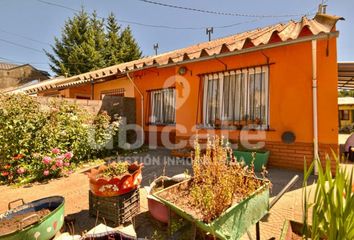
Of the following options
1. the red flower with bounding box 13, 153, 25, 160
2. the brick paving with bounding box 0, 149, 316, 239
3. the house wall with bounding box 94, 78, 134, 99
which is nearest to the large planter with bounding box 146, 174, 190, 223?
the brick paving with bounding box 0, 149, 316, 239

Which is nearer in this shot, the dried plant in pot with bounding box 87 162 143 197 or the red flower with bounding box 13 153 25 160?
the dried plant in pot with bounding box 87 162 143 197

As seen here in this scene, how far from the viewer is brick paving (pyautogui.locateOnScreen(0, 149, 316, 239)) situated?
3277 millimetres

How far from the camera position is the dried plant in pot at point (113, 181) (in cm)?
324

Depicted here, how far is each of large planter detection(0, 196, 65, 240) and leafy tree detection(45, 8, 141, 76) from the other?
2551cm

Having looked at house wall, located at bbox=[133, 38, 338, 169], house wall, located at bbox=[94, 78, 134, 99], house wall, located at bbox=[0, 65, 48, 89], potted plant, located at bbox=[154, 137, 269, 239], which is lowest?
potted plant, located at bbox=[154, 137, 269, 239]

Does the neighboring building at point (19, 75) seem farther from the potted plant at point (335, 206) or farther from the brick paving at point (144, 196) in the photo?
the potted plant at point (335, 206)

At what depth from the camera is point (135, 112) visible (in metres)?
10.2

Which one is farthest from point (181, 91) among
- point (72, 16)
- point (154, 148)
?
point (72, 16)

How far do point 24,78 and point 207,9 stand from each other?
104 ft

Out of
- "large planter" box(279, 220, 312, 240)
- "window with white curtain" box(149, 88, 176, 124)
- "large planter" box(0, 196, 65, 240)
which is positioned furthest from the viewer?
"window with white curtain" box(149, 88, 176, 124)

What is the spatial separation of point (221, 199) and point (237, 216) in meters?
0.21

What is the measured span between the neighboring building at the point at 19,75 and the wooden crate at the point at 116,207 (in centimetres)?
3411

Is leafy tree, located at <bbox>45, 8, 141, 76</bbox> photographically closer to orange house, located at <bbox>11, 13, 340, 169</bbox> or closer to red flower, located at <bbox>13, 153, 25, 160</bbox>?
orange house, located at <bbox>11, 13, 340, 169</bbox>

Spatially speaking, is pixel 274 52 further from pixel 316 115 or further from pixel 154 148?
pixel 154 148
